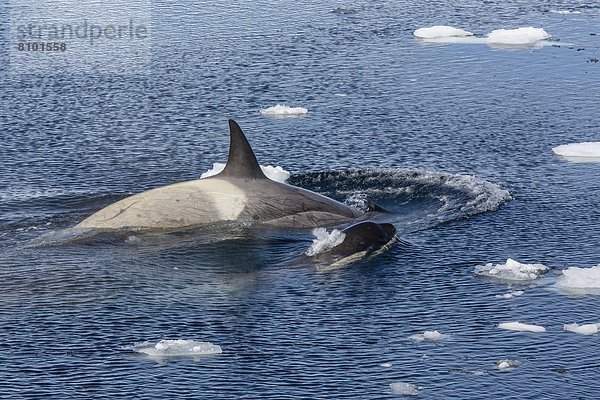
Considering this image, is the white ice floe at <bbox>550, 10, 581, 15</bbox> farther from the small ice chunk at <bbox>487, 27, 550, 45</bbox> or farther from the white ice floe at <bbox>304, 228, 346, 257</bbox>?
the white ice floe at <bbox>304, 228, 346, 257</bbox>

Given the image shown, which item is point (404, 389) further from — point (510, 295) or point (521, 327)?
point (510, 295)

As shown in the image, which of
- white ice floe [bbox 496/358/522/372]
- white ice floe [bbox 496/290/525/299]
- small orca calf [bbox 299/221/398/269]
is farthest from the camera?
small orca calf [bbox 299/221/398/269]

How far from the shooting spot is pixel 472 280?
10.9 metres

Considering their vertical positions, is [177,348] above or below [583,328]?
below

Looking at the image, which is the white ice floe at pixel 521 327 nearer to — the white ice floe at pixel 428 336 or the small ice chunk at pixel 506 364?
the white ice floe at pixel 428 336

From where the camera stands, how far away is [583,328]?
31.5 feet

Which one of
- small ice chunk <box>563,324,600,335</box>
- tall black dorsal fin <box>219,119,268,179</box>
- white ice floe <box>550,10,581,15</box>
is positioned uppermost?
tall black dorsal fin <box>219,119,268,179</box>

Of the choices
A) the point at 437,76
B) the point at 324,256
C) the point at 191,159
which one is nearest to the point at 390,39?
the point at 437,76

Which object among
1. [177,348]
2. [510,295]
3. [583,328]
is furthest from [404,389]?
[510,295]

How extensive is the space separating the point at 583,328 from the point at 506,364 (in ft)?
3.37

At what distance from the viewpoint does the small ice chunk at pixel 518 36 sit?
849 inches

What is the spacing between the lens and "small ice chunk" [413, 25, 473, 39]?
2217 cm

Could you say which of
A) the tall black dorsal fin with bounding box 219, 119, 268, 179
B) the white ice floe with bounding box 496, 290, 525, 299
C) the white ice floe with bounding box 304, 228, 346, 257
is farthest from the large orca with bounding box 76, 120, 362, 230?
the white ice floe with bounding box 496, 290, 525, 299

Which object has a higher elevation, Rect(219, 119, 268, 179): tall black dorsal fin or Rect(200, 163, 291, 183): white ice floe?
Rect(219, 119, 268, 179): tall black dorsal fin
